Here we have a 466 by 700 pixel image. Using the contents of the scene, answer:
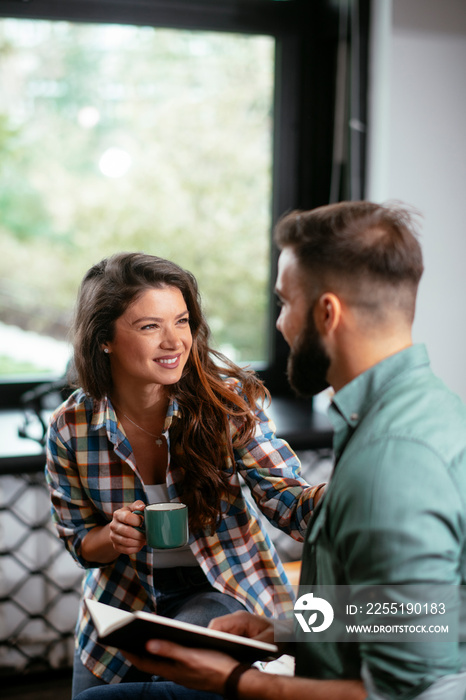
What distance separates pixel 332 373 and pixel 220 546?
0.57m

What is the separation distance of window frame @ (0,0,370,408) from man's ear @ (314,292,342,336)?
5.42ft

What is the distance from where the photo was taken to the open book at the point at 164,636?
2.96ft

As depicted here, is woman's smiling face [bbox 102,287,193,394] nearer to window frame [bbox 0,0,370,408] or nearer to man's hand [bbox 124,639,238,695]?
man's hand [bbox 124,639,238,695]

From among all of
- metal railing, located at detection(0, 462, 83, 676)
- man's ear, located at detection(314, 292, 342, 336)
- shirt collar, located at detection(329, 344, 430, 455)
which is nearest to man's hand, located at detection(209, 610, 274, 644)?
shirt collar, located at detection(329, 344, 430, 455)

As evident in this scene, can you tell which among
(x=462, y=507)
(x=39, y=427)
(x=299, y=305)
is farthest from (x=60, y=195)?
(x=462, y=507)

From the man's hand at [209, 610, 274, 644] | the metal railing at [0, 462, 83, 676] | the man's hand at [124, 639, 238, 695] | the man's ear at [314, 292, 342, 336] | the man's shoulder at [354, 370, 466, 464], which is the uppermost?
the man's ear at [314, 292, 342, 336]

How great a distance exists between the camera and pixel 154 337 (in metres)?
1.37

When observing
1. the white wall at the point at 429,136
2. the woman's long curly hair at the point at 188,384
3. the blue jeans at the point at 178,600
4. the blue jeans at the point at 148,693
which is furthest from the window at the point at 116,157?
the blue jeans at the point at 148,693

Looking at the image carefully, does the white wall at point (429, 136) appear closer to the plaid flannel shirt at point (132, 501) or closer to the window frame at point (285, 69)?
the window frame at point (285, 69)

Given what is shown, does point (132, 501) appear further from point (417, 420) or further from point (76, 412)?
point (417, 420)

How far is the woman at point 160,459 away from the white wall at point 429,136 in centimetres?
102

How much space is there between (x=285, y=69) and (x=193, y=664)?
7.11 ft

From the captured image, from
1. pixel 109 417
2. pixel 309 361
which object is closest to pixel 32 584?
pixel 109 417

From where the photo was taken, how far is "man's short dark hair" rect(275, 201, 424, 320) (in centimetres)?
96
